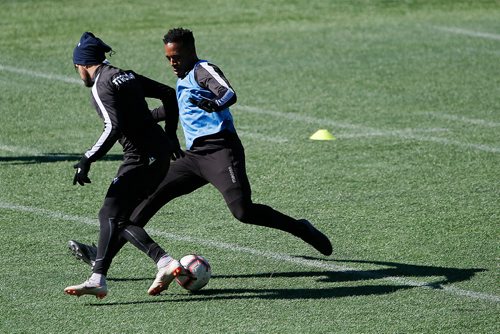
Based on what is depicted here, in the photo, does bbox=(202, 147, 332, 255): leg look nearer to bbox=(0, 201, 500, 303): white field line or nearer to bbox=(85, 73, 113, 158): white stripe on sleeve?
bbox=(0, 201, 500, 303): white field line

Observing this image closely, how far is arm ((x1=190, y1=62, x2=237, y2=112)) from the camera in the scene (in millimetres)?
8648

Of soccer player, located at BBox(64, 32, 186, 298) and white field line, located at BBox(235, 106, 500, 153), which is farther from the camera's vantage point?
white field line, located at BBox(235, 106, 500, 153)

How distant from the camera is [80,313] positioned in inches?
A: 314

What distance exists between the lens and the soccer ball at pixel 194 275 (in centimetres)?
838

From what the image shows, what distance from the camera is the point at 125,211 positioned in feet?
27.5

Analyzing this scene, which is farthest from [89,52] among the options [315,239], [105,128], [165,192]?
[315,239]

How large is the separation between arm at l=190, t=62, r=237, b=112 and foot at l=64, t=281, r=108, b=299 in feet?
5.35

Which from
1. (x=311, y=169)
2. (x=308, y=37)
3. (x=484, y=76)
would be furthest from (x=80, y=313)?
(x=308, y=37)

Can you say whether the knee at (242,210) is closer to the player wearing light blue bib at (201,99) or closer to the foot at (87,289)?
the player wearing light blue bib at (201,99)

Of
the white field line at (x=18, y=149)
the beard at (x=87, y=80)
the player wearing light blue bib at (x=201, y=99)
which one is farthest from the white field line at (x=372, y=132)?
the beard at (x=87, y=80)

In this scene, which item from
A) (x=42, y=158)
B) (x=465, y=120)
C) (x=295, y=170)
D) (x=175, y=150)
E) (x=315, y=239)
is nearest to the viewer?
(x=175, y=150)

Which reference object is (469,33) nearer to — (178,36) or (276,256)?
(276,256)

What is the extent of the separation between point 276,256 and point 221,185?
3.24 ft

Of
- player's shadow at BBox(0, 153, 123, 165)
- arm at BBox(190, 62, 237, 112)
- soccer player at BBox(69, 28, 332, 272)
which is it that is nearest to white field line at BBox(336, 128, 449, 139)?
player's shadow at BBox(0, 153, 123, 165)
